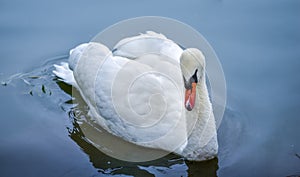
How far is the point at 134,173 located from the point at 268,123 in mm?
1551

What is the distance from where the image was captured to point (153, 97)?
492cm

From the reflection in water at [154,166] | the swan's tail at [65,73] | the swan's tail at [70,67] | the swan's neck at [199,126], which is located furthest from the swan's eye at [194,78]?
the swan's tail at [65,73]

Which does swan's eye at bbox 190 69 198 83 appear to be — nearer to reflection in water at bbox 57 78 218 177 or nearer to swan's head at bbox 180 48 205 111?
swan's head at bbox 180 48 205 111

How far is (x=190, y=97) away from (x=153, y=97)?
0.58 m

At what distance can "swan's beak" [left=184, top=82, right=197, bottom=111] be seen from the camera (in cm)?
440

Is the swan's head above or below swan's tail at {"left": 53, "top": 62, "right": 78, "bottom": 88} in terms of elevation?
above

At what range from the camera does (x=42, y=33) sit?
6.66 meters

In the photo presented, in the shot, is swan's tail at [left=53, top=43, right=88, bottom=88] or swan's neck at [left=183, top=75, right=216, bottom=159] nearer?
swan's neck at [left=183, top=75, right=216, bottom=159]

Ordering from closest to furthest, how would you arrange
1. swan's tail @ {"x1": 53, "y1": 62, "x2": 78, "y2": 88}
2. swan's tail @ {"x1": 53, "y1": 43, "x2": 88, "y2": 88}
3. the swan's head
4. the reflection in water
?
the swan's head → the reflection in water → swan's tail @ {"x1": 53, "y1": 43, "x2": 88, "y2": 88} → swan's tail @ {"x1": 53, "y1": 62, "x2": 78, "y2": 88}

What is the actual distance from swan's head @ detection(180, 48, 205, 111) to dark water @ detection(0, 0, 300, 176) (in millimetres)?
725

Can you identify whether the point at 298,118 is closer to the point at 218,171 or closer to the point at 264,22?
the point at 218,171

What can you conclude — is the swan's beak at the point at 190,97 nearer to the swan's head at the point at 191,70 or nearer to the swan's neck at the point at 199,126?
the swan's head at the point at 191,70

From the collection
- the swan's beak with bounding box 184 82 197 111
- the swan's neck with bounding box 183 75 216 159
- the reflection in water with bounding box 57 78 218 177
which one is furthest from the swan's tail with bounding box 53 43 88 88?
the swan's beak with bounding box 184 82 197 111

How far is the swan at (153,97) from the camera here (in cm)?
478
